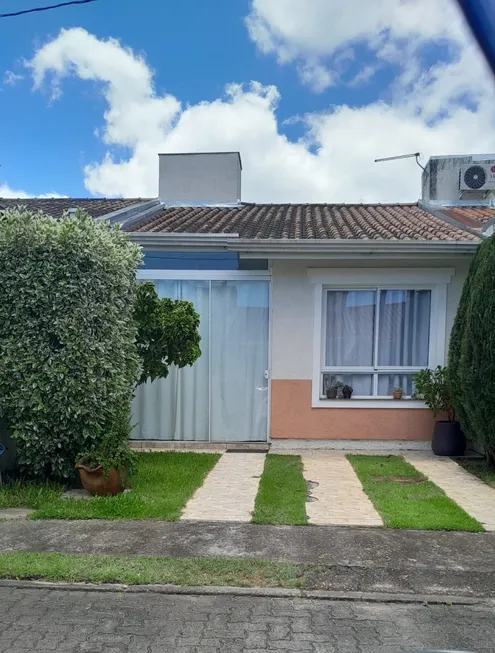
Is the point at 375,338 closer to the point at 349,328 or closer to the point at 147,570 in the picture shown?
the point at 349,328

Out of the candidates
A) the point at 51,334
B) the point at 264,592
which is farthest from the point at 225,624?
the point at 51,334

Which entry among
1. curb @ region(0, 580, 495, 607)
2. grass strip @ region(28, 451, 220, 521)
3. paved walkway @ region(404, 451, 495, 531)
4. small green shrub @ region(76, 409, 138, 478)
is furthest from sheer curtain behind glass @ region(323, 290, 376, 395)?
Result: curb @ region(0, 580, 495, 607)

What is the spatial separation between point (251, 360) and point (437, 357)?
3.03m

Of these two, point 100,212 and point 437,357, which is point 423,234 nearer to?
point 437,357

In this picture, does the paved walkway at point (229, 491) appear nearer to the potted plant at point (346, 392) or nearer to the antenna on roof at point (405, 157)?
the potted plant at point (346, 392)

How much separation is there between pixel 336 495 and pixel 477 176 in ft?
29.9

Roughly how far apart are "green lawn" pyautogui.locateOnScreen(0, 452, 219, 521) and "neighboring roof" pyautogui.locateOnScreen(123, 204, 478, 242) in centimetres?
379

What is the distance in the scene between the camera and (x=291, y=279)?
774 centimetres

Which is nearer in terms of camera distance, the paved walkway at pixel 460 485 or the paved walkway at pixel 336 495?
the paved walkway at pixel 336 495

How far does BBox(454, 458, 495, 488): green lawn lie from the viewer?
623 centimetres

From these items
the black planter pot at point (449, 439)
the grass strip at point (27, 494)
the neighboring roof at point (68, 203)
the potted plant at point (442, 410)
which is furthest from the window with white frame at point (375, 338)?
the neighboring roof at point (68, 203)

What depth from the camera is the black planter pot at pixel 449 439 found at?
24.0 ft

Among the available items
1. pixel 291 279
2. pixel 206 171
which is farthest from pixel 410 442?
pixel 206 171

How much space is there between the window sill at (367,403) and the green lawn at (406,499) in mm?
972
